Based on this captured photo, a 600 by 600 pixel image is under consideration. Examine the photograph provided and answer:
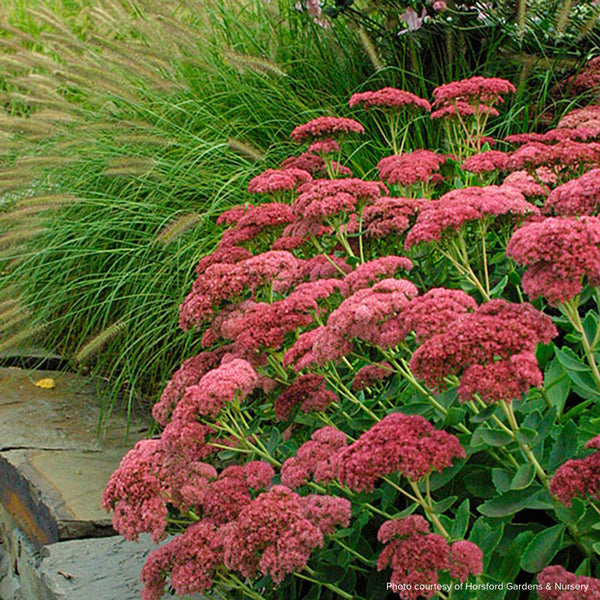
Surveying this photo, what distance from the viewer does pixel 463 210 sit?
163 cm

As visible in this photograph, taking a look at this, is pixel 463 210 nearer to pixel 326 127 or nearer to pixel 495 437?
pixel 495 437

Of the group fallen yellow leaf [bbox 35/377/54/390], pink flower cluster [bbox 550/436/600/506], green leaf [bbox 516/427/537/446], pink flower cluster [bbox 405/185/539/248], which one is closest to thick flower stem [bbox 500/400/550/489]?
green leaf [bbox 516/427/537/446]

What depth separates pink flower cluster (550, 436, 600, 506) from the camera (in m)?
1.19

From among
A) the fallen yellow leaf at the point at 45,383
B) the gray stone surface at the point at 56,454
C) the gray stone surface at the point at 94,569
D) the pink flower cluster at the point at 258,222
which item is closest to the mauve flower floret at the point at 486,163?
the pink flower cluster at the point at 258,222

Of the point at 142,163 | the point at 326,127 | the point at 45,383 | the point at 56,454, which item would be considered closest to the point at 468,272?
the point at 326,127

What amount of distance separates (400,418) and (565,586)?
0.36 metres

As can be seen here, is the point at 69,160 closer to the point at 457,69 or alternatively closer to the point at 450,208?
the point at 457,69

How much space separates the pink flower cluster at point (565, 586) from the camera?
3.90 ft

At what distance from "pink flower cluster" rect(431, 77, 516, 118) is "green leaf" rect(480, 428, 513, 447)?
1305mm

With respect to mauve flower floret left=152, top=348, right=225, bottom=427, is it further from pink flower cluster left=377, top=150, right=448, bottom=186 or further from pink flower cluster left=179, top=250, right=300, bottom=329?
pink flower cluster left=377, top=150, right=448, bottom=186

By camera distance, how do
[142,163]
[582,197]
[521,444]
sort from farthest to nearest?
1. [142,163]
2. [582,197]
3. [521,444]

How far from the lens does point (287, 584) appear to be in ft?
5.44

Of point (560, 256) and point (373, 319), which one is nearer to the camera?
point (560, 256)

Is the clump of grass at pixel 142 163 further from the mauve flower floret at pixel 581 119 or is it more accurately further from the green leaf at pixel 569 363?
the green leaf at pixel 569 363
